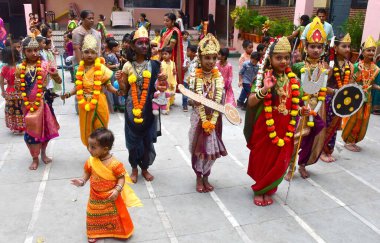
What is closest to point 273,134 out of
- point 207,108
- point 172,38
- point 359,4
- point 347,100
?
point 207,108

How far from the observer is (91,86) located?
460 cm

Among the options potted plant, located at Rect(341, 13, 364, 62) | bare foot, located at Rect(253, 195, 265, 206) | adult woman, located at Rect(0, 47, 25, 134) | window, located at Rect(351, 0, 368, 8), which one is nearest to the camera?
bare foot, located at Rect(253, 195, 265, 206)

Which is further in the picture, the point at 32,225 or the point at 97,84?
the point at 97,84

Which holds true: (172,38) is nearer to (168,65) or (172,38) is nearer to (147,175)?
(168,65)

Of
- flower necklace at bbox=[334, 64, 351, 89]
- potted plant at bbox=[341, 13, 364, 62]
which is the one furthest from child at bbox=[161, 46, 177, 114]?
potted plant at bbox=[341, 13, 364, 62]

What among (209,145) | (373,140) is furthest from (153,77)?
(373,140)

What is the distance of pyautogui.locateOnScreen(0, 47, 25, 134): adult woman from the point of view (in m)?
5.59

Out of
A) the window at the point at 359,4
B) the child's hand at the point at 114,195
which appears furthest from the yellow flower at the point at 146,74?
the window at the point at 359,4

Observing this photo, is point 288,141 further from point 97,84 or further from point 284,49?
point 97,84

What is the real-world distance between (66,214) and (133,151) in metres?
1.08

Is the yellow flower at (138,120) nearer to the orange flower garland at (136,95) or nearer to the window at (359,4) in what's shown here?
the orange flower garland at (136,95)

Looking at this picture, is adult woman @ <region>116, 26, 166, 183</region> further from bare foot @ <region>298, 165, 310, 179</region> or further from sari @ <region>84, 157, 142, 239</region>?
bare foot @ <region>298, 165, 310, 179</region>

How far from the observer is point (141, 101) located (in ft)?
14.2

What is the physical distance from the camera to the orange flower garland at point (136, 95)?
14.0 ft
